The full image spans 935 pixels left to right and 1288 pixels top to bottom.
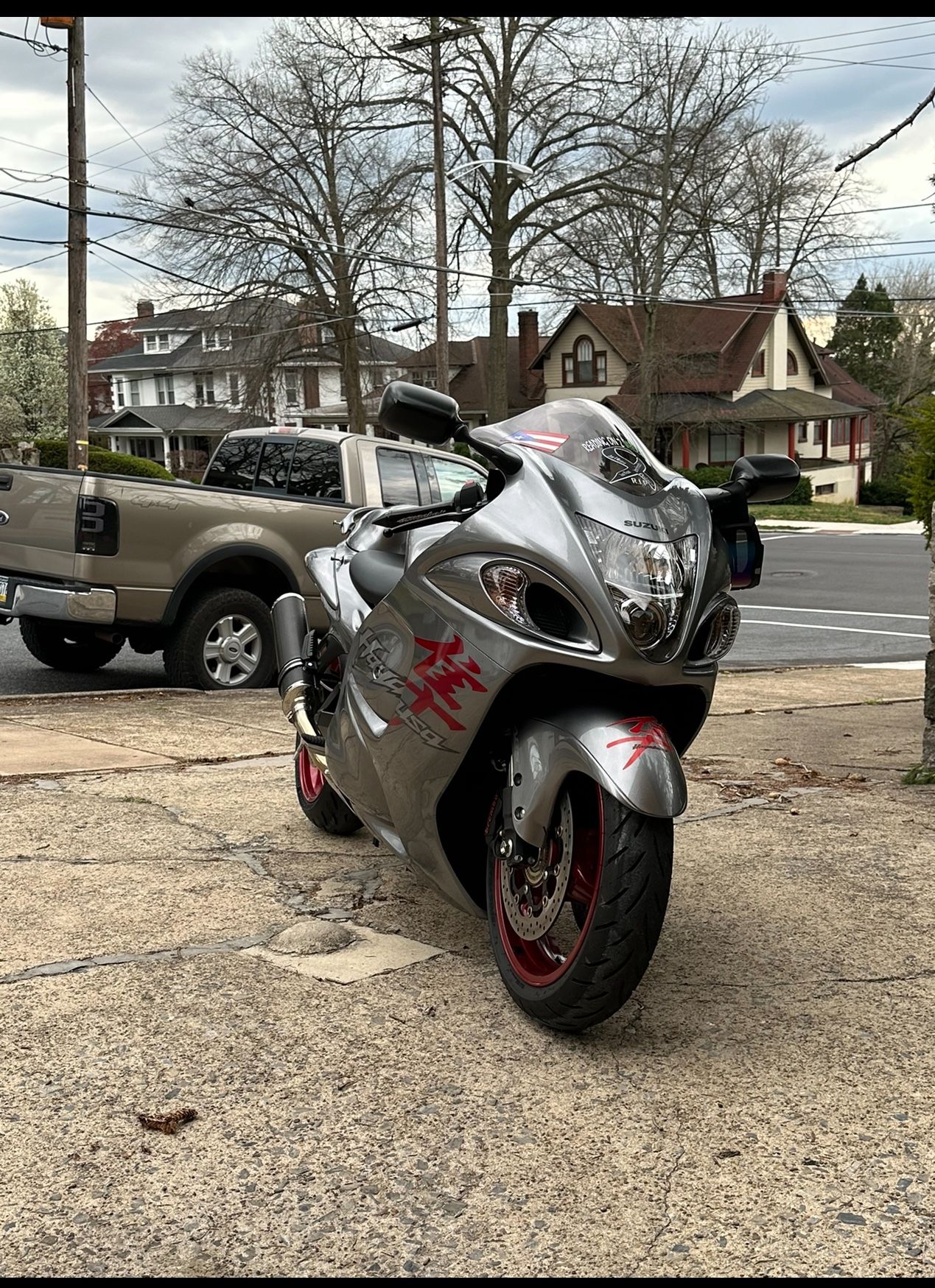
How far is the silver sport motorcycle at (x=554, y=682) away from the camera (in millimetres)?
3180

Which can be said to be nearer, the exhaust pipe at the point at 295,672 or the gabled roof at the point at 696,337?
the exhaust pipe at the point at 295,672

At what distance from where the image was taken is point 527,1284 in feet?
7.82

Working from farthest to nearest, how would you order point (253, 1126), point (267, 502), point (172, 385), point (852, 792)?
point (172, 385) < point (267, 502) < point (852, 792) < point (253, 1126)

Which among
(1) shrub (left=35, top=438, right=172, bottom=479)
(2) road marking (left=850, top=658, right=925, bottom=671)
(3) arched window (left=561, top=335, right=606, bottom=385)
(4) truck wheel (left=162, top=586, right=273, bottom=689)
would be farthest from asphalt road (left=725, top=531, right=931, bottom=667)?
(3) arched window (left=561, top=335, right=606, bottom=385)

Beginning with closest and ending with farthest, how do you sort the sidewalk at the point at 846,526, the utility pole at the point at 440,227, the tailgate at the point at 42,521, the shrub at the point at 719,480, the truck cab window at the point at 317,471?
the tailgate at the point at 42,521, the truck cab window at the point at 317,471, the utility pole at the point at 440,227, the sidewalk at the point at 846,526, the shrub at the point at 719,480

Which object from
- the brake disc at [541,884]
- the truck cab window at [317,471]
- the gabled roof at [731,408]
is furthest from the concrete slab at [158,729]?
the gabled roof at [731,408]

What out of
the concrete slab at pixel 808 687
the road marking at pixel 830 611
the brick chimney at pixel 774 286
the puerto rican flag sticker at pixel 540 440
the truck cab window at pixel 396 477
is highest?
the brick chimney at pixel 774 286

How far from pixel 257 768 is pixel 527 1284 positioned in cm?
455

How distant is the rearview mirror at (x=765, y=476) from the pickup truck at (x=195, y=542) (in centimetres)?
572

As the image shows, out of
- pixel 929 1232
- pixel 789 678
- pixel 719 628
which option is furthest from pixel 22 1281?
pixel 789 678

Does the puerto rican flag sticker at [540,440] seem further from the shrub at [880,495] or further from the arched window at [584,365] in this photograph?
the arched window at [584,365]

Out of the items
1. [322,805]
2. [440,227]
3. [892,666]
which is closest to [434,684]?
[322,805]

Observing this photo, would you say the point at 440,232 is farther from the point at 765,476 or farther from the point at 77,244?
the point at 765,476

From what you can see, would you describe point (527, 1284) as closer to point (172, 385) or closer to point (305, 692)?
point (305, 692)
